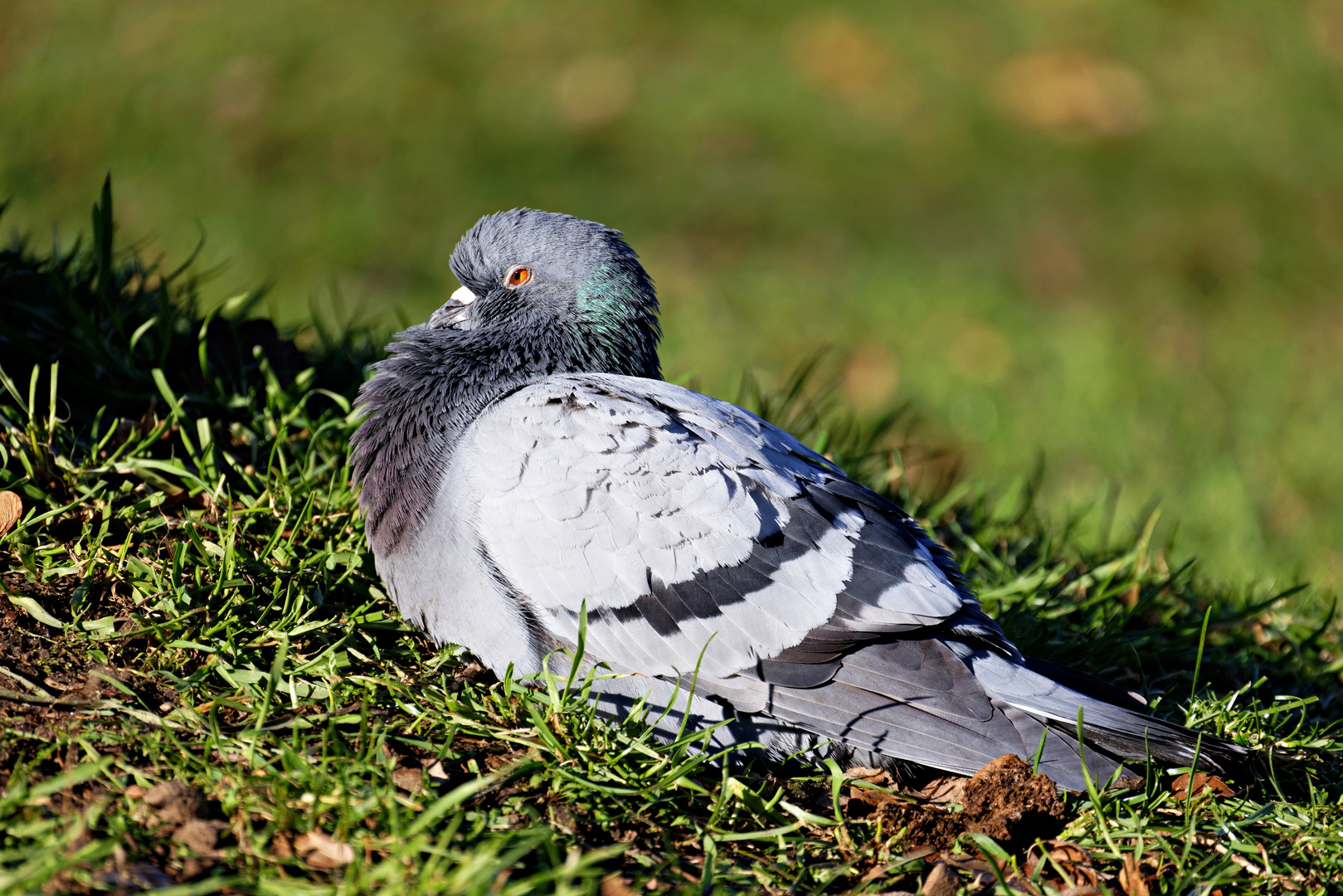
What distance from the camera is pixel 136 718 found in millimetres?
2477

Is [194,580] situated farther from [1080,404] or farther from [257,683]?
[1080,404]

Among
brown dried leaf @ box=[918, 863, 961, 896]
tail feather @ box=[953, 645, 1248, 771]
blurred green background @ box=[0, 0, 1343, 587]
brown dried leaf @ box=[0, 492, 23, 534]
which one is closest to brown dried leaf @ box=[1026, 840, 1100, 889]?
brown dried leaf @ box=[918, 863, 961, 896]

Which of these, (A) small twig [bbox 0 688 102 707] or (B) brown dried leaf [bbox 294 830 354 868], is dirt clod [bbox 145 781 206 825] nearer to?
(B) brown dried leaf [bbox 294 830 354 868]

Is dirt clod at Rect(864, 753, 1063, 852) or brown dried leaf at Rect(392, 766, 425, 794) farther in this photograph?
dirt clod at Rect(864, 753, 1063, 852)

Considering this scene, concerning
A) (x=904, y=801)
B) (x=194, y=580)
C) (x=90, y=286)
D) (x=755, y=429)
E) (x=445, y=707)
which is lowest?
(x=904, y=801)

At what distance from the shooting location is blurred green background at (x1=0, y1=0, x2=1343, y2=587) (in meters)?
6.96

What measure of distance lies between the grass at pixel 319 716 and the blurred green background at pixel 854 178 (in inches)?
104

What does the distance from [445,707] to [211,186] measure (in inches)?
248

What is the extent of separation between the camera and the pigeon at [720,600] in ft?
9.30

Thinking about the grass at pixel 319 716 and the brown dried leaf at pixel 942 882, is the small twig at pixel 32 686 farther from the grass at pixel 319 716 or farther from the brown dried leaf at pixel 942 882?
the brown dried leaf at pixel 942 882

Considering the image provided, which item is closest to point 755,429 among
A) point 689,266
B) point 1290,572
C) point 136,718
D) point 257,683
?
point 257,683

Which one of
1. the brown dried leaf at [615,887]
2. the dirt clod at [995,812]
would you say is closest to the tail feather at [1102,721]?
the dirt clod at [995,812]

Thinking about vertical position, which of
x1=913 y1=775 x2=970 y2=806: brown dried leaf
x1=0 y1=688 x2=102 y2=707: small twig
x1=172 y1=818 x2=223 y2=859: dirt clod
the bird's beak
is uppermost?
the bird's beak

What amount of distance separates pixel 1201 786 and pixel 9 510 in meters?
3.46
